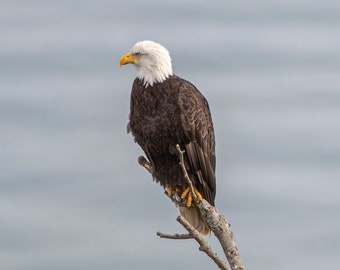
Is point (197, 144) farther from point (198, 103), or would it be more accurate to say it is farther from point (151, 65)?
point (151, 65)

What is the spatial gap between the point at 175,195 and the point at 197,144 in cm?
74

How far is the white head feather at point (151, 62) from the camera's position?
8180 millimetres

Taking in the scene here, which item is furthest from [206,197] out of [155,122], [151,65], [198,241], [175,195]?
[198,241]

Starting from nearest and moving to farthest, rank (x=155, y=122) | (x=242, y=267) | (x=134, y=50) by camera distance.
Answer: (x=242, y=267) → (x=155, y=122) → (x=134, y=50)

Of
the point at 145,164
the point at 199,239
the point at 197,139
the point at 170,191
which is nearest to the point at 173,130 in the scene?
the point at 197,139

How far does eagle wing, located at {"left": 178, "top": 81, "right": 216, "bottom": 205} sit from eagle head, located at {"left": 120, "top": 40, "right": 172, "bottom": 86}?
28 centimetres

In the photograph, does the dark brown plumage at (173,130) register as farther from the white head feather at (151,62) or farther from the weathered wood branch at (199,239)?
the weathered wood branch at (199,239)

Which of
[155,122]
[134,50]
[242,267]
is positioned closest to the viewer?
[242,267]

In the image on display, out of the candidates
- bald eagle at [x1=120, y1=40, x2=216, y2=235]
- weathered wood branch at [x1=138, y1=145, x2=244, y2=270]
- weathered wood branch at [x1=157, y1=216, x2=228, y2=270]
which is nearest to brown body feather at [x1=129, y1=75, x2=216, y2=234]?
bald eagle at [x1=120, y1=40, x2=216, y2=235]

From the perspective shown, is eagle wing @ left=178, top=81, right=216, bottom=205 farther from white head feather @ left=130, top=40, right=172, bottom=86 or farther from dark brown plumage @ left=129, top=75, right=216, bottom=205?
white head feather @ left=130, top=40, right=172, bottom=86

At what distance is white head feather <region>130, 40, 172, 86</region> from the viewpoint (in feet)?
26.8

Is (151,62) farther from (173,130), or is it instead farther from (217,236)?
(217,236)

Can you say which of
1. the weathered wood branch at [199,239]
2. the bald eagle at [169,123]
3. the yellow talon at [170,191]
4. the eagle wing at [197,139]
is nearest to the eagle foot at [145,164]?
the bald eagle at [169,123]

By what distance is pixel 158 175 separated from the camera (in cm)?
832
